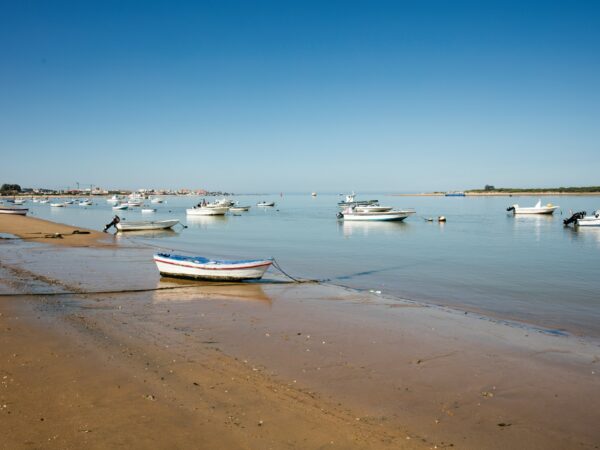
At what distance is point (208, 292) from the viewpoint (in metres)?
16.4

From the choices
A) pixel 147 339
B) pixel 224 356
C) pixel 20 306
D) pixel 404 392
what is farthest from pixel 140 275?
pixel 404 392

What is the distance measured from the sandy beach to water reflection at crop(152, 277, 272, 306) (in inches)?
21.5

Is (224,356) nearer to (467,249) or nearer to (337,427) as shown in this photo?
(337,427)

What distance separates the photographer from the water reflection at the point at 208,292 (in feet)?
50.1

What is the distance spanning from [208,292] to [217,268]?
65.4 inches

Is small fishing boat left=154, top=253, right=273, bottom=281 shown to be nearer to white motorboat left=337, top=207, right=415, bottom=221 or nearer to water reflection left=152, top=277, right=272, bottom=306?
water reflection left=152, top=277, right=272, bottom=306

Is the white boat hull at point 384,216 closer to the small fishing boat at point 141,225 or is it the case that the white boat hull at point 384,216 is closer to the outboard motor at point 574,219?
the outboard motor at point 574,219

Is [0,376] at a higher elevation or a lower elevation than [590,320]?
higher

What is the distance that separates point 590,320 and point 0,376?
14.5 m

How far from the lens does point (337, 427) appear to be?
6.28m

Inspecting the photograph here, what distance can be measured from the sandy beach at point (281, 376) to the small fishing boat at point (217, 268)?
9.86ft

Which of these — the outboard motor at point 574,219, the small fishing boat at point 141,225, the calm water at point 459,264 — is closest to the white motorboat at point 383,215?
the calm water at point 459,264

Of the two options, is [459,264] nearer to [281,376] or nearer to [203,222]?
[281,376]

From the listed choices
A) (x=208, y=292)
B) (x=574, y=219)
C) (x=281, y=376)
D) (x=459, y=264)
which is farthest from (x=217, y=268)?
(x=574, y=219)
